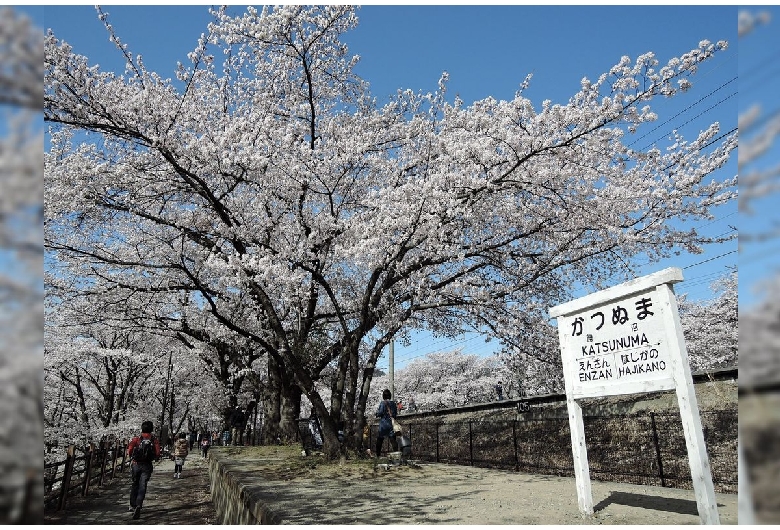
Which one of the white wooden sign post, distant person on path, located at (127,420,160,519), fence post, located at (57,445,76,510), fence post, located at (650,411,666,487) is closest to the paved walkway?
fence post, located at (57,445,76,510)

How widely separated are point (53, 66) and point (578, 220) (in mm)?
10210

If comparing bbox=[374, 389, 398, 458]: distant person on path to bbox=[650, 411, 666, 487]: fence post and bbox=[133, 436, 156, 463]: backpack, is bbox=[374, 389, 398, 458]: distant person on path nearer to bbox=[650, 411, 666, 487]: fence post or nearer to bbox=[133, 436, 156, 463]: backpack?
bbox=[133, 436, 156, 463]: backpack

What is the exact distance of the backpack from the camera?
8.96 m

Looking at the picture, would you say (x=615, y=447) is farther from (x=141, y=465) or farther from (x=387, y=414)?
(x=141, y=465)

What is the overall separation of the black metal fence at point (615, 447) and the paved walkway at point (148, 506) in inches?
265

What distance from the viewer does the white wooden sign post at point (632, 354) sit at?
14.0ft

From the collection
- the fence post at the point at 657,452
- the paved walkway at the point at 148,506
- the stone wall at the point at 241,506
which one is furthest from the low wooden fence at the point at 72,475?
the fence post at the point at 657,452

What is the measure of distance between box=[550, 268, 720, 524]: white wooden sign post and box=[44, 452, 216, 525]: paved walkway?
8035 millimetres

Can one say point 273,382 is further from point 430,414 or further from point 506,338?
point 506,338

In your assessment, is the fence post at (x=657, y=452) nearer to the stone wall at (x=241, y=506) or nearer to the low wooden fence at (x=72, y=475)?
the stone wall at (x=241, y=506)

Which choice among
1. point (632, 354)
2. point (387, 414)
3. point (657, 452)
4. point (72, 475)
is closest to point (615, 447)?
point (657, 452)

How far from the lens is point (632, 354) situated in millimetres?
4840
